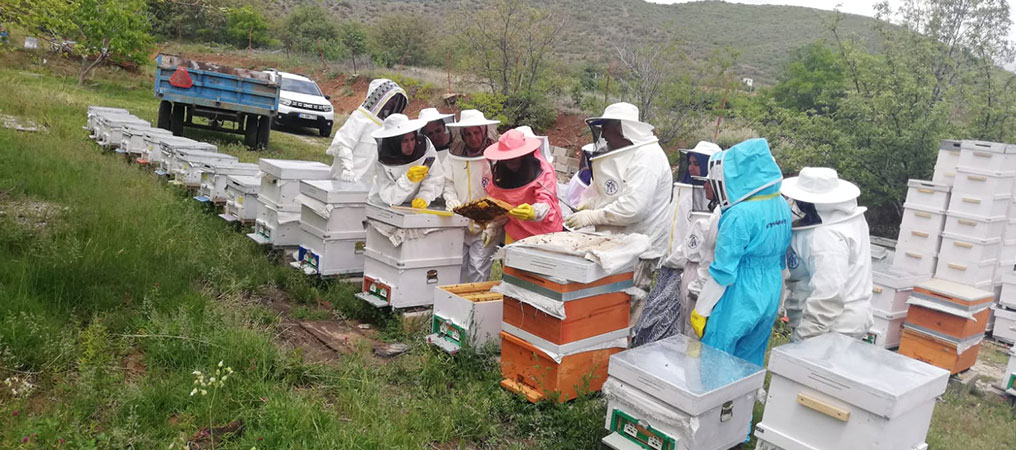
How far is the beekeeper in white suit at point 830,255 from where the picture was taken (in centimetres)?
370

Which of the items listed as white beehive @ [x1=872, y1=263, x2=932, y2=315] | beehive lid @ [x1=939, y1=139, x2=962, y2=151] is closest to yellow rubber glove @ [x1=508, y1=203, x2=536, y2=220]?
white beehive @ [x1=872, y1=263, x2=932, y2=315]

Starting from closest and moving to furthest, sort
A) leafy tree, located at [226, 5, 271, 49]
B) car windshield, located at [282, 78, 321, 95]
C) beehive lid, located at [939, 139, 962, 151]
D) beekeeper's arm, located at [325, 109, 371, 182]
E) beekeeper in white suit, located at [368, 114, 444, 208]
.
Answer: beekeeper in white suit, located at [368, 114, 444, 208] < beekeeper's arm, located at [325, 109, 371, 182] < beehive lid, located at [939, 139, 962, 151] < car windshield, located at [282, 78, 321, 95] < leafy tree, located at [226, 5, 271, 49]

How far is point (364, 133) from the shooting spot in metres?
6.77

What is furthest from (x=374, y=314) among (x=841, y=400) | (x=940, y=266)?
(x=940, y=266)

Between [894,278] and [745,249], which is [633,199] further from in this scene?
[894,278]

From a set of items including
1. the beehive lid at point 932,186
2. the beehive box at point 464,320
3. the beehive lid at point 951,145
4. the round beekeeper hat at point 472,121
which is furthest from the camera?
the beehive lid at point 951,145

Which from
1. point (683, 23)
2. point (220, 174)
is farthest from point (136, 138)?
point (683, 23)

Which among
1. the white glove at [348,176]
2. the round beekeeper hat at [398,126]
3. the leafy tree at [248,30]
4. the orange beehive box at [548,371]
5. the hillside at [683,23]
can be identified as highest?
the hillside at [683,23]

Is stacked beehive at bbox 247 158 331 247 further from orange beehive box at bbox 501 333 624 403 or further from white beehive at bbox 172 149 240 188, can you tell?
orange beehive box at bbox 501 333 624 403

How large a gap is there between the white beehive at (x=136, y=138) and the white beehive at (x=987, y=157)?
10.3m

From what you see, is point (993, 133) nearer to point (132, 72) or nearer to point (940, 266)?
point (940, 266)

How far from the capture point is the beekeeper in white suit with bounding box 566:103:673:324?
471cm

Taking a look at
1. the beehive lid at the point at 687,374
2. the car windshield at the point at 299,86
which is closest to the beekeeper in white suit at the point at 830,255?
the beehive lid at the point at 687,374

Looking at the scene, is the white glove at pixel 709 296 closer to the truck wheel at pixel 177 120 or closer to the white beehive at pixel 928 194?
the white beehive at pixel 928 194
